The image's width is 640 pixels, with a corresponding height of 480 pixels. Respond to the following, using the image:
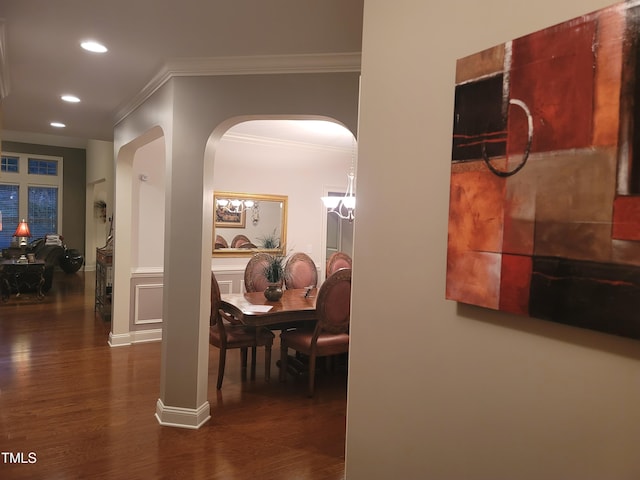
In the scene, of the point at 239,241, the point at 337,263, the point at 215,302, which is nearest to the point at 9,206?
the point at 239,241

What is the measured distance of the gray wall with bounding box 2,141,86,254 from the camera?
11.4 meters

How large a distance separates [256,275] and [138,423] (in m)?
2.15

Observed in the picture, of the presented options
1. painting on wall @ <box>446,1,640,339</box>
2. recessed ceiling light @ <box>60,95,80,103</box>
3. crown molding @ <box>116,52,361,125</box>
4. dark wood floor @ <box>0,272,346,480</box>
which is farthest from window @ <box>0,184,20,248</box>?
painting on wall @ <box>446,1,640,339</box>

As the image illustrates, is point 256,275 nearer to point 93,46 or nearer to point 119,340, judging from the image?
point 119,340

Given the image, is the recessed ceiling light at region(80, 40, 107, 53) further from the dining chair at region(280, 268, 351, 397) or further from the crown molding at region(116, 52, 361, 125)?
the dining chair at region(280, 268, 351, 397)

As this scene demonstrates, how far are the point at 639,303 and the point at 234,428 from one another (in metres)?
2.94

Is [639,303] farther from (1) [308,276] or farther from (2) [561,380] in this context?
(1) [308,276]

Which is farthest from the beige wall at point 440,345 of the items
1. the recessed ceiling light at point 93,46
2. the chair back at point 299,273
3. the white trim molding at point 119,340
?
the white trim molding at point 119,340

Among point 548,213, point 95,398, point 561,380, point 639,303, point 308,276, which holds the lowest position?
point 95,398

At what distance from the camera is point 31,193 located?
439 inches

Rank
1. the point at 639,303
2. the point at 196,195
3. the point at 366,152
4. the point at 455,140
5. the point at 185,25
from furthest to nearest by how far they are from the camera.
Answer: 1. the point at 196,195
2. the point at 185,25
3. the point at 366,152
4. the point at 455,140
5. the point at 639,303

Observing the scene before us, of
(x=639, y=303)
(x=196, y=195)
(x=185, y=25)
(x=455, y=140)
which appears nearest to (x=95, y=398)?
(x=196, y=195)

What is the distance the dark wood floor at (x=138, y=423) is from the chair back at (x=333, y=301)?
67 cm

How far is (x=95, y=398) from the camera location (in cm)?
350
